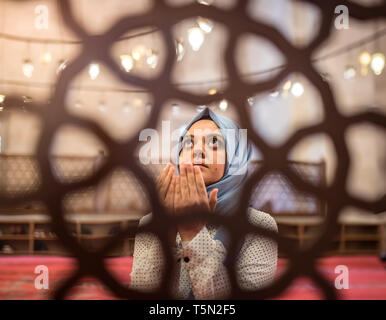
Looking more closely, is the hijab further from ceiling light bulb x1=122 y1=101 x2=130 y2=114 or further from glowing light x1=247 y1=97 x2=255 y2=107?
ceiling light bulb x1=122 y1=101 x2=130 y2=114

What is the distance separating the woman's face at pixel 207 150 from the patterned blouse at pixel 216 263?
178mm

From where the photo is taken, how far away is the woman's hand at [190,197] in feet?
4.31

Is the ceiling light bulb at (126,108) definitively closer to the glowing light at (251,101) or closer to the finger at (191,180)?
the glowing light at (251,101)

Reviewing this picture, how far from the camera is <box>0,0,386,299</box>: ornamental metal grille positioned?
4.53 ft

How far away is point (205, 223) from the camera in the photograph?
1398 mm

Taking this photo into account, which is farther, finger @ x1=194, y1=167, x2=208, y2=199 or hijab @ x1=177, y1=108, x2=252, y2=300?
hijab @ x1=177, y1=108, x2=252, y2=300

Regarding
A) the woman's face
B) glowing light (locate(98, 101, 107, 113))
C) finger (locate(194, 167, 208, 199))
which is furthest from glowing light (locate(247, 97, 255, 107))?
glowing light (locate(98, 101, 107, 113))

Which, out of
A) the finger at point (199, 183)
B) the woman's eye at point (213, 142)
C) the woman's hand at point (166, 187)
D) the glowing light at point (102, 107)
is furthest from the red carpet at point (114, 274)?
the glowing light at point (102, 107)

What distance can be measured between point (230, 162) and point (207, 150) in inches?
3.6

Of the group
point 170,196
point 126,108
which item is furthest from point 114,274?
point 126,108

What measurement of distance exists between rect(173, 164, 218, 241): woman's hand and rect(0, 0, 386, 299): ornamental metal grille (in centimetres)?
3

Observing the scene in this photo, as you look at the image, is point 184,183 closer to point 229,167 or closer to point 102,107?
point 229,167

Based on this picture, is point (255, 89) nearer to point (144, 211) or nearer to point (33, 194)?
point (144, 211)

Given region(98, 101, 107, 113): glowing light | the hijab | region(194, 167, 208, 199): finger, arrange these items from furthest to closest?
region(98, 101, 107, 113): glowing light
the hijab
region(194, 167, 208, 199): finger
